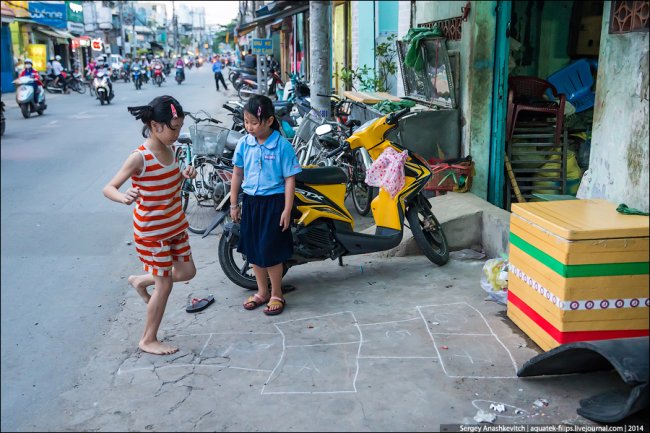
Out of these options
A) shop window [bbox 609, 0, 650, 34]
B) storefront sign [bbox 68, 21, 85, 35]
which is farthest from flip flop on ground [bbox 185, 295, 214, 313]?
storefront sign [bbox 68, 21, 85, 35]

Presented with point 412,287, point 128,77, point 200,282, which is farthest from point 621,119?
point 128,77

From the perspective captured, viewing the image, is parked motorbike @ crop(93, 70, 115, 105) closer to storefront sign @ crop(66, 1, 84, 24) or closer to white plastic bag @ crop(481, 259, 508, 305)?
storefront sign @ crop(66, 1, 84, 24)

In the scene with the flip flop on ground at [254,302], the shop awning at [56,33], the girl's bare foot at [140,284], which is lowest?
the flip flop on ground at [254,302]

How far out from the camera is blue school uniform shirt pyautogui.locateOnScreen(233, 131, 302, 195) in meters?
4.33

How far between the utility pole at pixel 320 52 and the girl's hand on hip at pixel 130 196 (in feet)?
18.1

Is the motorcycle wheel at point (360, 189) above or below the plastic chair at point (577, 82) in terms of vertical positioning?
below

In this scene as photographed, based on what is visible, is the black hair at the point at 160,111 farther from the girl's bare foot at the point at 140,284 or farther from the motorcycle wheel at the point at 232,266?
the motorcycle wheel at the point at 232,266

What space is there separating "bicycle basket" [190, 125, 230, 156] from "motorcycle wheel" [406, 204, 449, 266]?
103 inches

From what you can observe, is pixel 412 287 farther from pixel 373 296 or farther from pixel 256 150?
pixel 256 150

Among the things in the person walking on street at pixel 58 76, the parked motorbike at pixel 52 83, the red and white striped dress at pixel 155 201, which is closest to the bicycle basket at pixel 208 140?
the red and white striped dress at pixel 155 201

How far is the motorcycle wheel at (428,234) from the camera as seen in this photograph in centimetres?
533

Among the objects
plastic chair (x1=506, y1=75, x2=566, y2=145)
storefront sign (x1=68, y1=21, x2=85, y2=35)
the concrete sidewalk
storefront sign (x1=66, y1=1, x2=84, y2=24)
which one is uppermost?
storefront sign (x1=66, y1=1, x2=84, y2=24)

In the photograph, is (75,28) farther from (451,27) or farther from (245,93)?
(451,27)

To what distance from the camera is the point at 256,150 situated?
4352 millimetres
